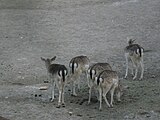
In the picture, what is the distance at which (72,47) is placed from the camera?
16938 millimetres

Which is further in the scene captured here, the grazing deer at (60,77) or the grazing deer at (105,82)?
the grazing deer at (60,77)

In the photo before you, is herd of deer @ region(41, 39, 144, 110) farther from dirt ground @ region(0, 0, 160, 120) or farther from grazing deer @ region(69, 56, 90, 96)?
dirt ground @ region(0, 0, 160, 120)

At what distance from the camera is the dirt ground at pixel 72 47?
1028cm

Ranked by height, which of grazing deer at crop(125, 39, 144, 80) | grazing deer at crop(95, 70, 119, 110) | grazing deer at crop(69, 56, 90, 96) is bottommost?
grazing deer at crop(95, 70, 119, 110)

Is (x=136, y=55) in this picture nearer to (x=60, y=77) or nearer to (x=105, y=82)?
(x=105, y=82)

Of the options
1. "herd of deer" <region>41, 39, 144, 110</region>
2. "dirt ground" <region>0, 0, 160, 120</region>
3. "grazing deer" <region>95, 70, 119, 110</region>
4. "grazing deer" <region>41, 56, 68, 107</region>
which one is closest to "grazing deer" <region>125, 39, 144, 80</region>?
"dirt ground" <region>0, 0, 160, 120</region>

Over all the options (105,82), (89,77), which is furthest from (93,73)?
A: (105,82)

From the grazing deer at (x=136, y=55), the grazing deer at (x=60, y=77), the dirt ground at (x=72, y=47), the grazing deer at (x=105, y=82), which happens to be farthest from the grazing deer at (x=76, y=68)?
the grazing deer at (x=136, y=55)

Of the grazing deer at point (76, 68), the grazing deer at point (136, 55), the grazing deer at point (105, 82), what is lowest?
the grazing deer at point (105, 82)

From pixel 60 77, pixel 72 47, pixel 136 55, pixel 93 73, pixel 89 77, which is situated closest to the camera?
pixel 60 77

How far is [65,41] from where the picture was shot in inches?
710

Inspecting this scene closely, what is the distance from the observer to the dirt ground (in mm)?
10281

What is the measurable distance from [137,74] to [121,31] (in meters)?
6.53

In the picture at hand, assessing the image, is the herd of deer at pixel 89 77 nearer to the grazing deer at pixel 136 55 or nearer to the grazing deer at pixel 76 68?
the grazing deer at pixel 76 68
